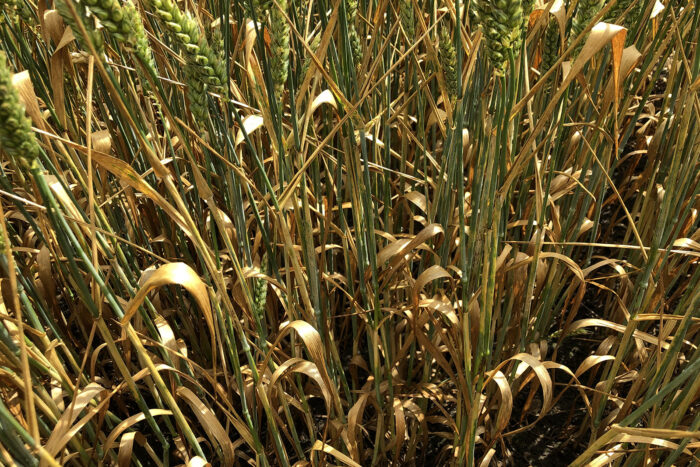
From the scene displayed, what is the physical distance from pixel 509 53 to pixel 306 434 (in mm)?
1124

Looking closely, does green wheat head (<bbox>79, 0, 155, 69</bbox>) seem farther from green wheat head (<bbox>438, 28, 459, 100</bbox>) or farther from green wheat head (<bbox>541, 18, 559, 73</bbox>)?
green wheat head (<bbox>541, 18, 559, 73</bbox>)

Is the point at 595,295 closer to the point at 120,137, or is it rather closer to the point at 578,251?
the point at 578,251

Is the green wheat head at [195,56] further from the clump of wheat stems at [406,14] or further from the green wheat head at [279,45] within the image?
the clump of wheat stems at [406,14]

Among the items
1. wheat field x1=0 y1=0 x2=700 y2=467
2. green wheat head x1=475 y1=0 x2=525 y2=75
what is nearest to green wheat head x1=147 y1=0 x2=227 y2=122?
wheat field x1=0 y1=0 x2=700 y2=467

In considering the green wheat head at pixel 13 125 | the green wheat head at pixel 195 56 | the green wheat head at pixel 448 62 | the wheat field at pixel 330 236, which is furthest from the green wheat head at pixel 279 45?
the green wheat head at pixel 13 125

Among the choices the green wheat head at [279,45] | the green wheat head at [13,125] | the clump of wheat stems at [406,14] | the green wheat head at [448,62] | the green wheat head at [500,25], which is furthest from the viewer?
the clump of wheat stems at [406,14]

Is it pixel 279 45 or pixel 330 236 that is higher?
pixel 279 45

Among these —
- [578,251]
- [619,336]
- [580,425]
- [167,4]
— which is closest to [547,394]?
[619,336]

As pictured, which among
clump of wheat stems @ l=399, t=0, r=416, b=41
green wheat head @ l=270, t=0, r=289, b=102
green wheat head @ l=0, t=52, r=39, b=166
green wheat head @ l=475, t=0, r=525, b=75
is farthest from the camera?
clump of wheat stems @ l=399, t=0, r=416, b=41

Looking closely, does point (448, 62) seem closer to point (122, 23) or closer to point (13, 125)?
point (122, 23)

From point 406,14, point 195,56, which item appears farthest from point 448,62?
point 195,56

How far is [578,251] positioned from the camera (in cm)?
159

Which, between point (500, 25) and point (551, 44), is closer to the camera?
point (500, 25)

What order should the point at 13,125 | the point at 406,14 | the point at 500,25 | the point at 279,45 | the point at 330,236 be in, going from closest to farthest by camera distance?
the point at 13,125 < the point at 500,25 < the point at 279,45 < the point at 406,14 < the point at 330,236
